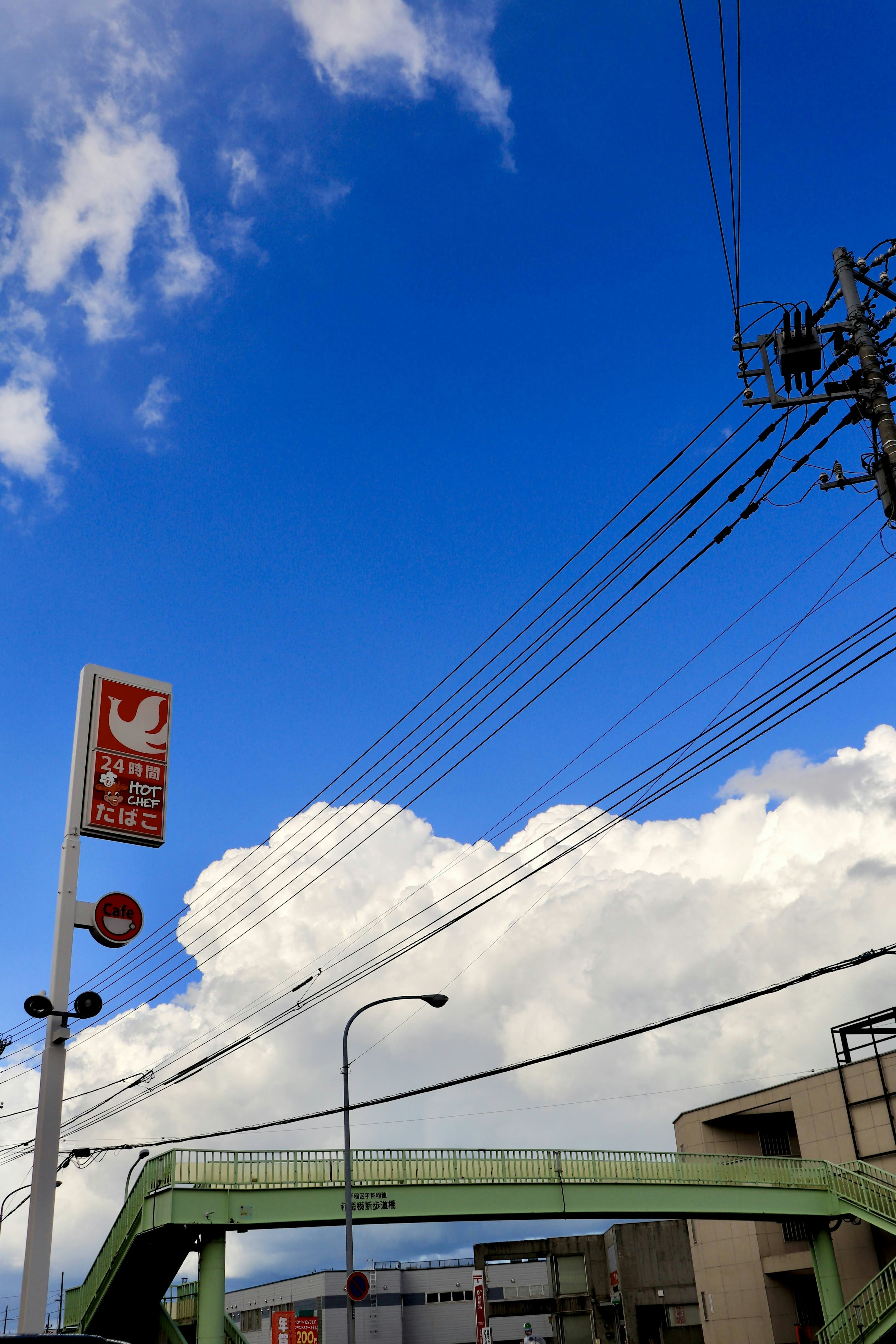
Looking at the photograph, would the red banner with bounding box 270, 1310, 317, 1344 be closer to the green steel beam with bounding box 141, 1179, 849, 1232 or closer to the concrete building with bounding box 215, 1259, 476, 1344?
the concrete building with bounding box 215, 1259, 476, 1344

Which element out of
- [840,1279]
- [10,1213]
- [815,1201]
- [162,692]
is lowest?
[840,1279]

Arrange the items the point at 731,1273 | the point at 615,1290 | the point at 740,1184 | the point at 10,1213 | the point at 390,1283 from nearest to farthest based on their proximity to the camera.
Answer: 1. the point at 740,1184
2. the point at 731,1273
3. the point at 10,1213
4. the point at 615,1290
5. the point at 390,1283

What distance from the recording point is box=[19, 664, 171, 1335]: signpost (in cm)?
1309

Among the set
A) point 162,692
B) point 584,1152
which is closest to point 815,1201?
point 584,1152

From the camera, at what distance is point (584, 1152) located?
36.5 metres

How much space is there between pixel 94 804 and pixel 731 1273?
154 ft

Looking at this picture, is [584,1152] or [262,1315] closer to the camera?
[584,1152]

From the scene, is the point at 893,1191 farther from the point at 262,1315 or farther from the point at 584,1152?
the point at 262,1315

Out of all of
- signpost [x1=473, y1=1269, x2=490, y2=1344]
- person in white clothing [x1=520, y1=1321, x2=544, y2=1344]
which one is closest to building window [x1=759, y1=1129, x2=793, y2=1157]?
person in white clothing [x1=520, y1=1321, x2=544, y2=1344]

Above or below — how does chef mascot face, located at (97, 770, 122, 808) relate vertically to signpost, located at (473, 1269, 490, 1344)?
above

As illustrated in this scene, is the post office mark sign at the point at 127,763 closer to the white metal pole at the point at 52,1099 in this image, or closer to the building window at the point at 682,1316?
the white metal pole at the point at 52,1099

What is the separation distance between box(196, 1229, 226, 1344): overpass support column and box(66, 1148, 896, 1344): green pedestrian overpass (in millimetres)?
35

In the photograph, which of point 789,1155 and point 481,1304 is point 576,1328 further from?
point 789,1155

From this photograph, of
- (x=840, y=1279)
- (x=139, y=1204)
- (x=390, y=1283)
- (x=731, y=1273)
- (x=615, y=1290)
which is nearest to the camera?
(x=139, y=1204)
